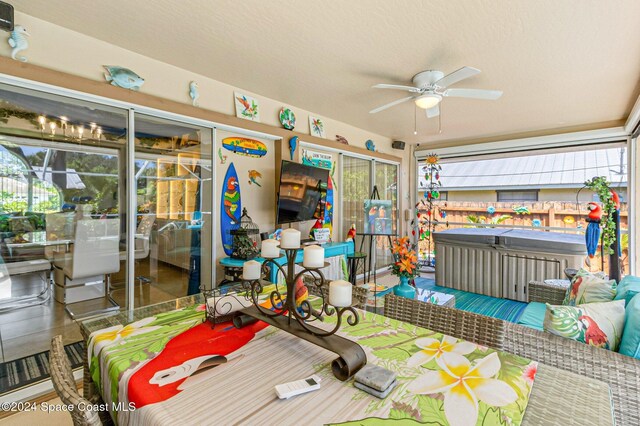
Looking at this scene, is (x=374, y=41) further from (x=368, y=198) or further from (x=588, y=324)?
(x=368, y=198)

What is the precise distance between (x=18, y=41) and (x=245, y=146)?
6.60 feet

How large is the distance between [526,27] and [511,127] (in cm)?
327

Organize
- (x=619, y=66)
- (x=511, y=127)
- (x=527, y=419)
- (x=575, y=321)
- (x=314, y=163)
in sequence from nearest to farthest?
(x=527, y=419) → (x=575, y=321) → (x=619, y=66) → (x=314, y=163) → (x=511, y=127)

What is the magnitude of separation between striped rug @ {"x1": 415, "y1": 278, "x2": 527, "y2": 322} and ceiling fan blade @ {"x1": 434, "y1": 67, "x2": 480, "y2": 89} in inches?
110

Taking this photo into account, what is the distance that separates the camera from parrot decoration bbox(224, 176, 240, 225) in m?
3.43

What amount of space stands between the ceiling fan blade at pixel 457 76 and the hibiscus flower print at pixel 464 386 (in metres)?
2.22

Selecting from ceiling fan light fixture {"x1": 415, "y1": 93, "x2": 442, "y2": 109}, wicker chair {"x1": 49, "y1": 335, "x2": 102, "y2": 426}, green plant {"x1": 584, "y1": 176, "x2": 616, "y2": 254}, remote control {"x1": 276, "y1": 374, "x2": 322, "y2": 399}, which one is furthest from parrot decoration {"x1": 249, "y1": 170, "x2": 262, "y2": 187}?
green plant {"x1": 584, "y1": 176, "x2": 616, "y2": 254}

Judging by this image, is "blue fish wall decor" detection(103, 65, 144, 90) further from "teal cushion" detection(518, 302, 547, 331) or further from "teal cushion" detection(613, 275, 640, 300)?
"teal cushion" detection(613, 275, 640, 300)

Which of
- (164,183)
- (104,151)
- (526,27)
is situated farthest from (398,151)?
(104,151)

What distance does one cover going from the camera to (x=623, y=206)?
4.65 meters

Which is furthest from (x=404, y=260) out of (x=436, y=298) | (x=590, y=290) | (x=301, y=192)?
(x=301, y=192)

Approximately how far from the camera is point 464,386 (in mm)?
917

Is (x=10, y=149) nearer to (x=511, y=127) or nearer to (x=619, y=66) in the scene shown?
(x=619, y=66)

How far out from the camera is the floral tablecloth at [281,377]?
80 centimetres
